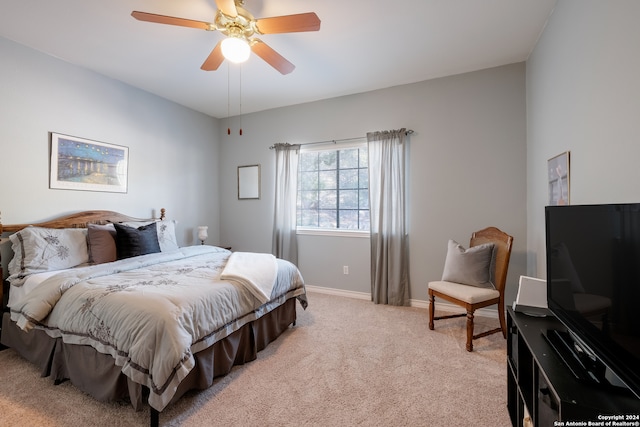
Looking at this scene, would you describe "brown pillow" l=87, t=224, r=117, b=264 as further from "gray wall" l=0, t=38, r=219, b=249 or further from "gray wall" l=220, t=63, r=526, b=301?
"gray wall" l=220, t=63, r=526, b=301

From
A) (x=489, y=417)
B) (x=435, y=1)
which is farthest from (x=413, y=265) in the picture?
(x=435, y=1)

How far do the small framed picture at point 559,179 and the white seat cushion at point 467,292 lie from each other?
915mm

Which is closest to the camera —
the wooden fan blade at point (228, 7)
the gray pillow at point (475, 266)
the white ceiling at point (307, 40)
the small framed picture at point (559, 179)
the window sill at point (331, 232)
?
the wooden fan blade at point (228, 7)

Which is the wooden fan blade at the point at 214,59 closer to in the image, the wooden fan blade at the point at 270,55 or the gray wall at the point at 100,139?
the wooden fan blade at the point at 270,55

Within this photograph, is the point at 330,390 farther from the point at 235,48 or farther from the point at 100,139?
the point at 100,139

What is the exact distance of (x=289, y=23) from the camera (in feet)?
6.08

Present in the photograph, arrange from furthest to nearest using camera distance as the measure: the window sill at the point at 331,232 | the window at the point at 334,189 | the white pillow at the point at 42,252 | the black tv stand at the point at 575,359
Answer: the window at the point at 334,189
the window sill at the point at 331,232
the white pillow at the point at 42,252
the black tv stand at the point at 575,359

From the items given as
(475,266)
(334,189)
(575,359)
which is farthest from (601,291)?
(334,189)

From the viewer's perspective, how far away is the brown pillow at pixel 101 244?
262 centimetres

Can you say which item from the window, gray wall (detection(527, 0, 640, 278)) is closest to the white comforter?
the window

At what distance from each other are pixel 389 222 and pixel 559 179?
172cm

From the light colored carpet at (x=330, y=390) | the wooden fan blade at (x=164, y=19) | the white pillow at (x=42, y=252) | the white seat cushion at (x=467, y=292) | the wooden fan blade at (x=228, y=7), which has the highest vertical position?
the wooden fan blade at (x=228, y=7)

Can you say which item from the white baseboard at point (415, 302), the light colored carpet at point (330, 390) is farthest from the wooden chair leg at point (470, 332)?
the white baseboard at point (415, 302)

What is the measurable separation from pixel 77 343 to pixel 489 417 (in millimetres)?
2545
